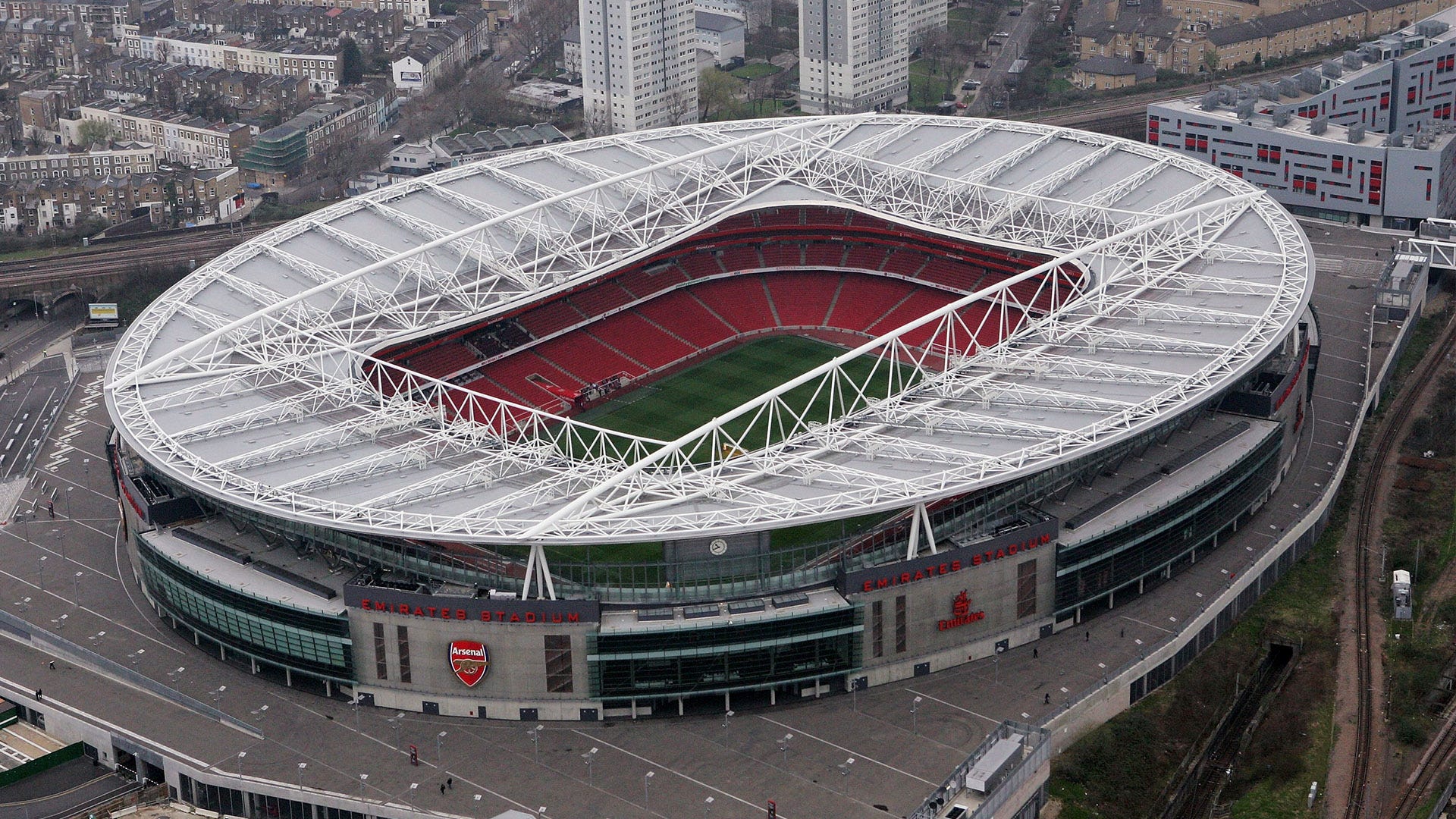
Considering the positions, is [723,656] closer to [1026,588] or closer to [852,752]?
[852,752]

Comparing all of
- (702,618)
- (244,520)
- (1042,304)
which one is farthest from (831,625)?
(1042,304)

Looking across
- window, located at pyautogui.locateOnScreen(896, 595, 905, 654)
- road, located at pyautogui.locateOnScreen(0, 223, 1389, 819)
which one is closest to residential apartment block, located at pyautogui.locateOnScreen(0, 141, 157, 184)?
road, located at pyautogui.locateOnScreen(0, 223, 1389, 819)

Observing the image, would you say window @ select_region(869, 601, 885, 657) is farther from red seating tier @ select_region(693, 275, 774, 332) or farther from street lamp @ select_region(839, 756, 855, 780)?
red seating tier @ select_region(693, 275, 774, 332)

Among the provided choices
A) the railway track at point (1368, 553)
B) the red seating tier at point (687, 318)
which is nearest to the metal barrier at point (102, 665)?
the red seating tier at point (687, 318)

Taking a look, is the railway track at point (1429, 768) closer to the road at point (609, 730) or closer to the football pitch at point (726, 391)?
the road at point (609, 730)

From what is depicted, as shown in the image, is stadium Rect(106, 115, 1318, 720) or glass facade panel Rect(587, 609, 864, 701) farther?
stadium Rect(106, 115, 1318, 720)

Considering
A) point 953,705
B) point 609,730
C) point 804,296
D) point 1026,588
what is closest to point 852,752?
point 953,705

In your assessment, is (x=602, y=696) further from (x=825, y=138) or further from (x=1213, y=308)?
(x=825, y=138)
